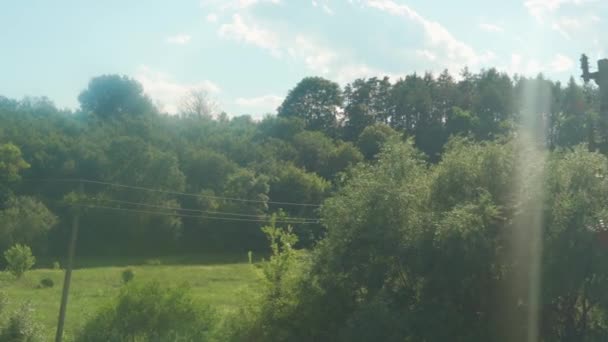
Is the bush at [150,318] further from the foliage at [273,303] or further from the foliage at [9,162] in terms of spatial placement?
the foliage at [9,162]

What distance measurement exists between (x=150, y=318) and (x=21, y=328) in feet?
17.9

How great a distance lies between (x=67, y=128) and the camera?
245 ft

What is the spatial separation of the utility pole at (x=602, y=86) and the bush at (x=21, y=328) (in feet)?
64.6

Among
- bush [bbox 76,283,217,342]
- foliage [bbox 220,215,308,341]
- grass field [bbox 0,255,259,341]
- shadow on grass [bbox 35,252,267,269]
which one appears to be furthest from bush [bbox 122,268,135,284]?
foliage [bbox 220,215,308,341]

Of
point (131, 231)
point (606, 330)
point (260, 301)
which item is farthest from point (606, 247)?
point (131, 231)

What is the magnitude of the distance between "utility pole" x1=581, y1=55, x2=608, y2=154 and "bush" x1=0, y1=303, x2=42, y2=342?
64.6 ft

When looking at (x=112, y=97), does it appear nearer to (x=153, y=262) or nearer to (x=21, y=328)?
(x=153, y=262)

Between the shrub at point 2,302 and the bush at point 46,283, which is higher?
the shrub at point 2,302

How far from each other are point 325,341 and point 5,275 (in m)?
16.0

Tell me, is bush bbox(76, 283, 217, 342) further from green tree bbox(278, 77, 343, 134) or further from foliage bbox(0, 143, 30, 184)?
green tree bbox(278, 77, 343, 134)

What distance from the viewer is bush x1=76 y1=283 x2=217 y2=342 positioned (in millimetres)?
20469

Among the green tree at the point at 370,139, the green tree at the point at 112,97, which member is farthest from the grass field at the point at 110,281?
the green tree at the point at 112,97

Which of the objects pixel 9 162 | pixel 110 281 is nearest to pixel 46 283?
pixel 110 281

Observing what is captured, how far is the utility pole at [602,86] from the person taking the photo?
65.0 feet
